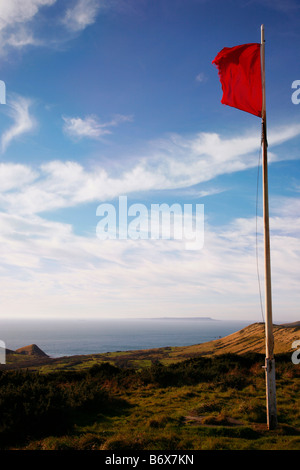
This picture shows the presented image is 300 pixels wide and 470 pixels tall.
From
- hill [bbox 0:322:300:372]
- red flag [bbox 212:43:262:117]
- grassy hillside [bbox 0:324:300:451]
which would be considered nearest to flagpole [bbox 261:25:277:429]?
red flag [bbox 212:43:262:117]

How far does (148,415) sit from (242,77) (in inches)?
533

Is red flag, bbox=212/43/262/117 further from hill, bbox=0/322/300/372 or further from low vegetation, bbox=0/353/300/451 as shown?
hill, bbox=0/322/300/372

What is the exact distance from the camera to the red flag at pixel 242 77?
10.7 meters

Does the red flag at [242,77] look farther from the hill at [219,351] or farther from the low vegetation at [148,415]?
the hill at [219,351]

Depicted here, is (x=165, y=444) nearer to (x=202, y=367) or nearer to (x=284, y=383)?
(x=284, y=383)

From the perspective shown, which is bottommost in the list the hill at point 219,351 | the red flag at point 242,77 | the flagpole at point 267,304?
the hill at point 219,351

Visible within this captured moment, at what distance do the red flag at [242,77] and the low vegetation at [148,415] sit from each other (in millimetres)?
10748

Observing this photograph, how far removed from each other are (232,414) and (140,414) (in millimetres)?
3688

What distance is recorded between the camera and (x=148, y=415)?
1209cm

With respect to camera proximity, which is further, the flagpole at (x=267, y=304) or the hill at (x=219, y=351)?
the hill at (x=219, y=351)

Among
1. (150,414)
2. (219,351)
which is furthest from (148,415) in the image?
(219,351)

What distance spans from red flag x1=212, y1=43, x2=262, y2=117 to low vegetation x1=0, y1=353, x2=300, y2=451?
35.3 ft

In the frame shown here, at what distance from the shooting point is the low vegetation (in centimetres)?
835

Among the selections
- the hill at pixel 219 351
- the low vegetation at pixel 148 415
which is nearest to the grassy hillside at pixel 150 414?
the low vegetation at pixel 148 415
